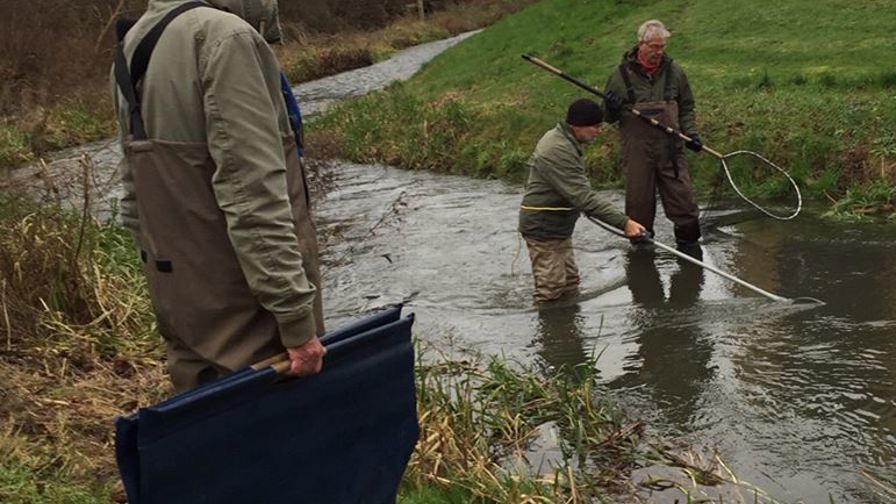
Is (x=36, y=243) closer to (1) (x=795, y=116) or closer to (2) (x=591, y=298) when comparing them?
A: (2) (x=591, y=298)

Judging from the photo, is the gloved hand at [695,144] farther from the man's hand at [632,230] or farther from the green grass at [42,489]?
the green grass at [42,489]

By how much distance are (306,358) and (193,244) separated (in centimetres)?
53

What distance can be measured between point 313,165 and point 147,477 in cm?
1209

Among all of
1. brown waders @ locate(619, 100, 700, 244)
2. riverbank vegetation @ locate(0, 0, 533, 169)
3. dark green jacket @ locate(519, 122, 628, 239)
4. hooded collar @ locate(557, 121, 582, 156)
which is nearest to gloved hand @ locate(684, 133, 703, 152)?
brown waders @ locate(619, 100, 700, 244)

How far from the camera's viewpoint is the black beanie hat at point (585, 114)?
7543 mm

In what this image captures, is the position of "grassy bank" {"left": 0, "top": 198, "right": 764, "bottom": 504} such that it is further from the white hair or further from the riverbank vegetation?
the riverbank vegetation

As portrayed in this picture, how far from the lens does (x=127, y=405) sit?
5.49m

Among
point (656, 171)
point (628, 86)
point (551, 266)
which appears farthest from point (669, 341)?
point (628, 86)

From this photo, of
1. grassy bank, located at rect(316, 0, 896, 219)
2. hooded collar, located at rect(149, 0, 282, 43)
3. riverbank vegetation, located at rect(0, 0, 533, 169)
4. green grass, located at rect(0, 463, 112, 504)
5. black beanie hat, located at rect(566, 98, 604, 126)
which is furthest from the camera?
riverbank vegetation, located at rect(0, 0, 533, 169)

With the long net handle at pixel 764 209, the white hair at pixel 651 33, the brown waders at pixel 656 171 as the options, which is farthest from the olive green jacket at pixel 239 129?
the long net handle at pixel 764 209

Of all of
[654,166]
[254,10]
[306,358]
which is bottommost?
[654,166]

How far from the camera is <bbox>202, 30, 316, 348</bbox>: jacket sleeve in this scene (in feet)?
9.69

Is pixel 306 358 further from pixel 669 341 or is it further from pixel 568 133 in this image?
pixel 568 133

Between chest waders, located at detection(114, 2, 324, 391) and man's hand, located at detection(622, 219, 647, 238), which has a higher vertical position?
chest waders, located at detection(114, 2, 324, 391)
